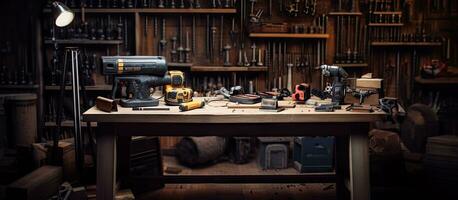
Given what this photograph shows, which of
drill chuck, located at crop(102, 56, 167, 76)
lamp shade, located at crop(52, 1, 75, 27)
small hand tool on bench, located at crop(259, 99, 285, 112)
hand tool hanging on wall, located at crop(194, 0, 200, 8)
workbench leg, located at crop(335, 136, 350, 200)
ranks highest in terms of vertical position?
hand tool hanging on wall, located at crop(194, 0, 200, 8)

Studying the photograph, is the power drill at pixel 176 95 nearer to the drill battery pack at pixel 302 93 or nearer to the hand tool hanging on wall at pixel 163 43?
the drill battery pack at pixel 302 93

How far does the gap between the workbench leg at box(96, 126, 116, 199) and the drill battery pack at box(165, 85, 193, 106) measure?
44cm

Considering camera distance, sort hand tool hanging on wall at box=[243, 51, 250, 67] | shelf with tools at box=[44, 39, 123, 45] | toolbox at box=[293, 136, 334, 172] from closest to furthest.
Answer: toolbox at box=[293, 136, 334, 172] → shelf with tools at box=[44, 39, 123, 45] → hand tool hanging on wall at box=[243, 51, 250, 67]

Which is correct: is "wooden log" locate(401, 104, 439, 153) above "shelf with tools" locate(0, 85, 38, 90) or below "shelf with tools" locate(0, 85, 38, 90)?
below

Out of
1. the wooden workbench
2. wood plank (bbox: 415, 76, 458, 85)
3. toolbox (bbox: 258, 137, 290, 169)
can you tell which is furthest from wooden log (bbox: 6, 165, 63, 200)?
wood plank (bbox: 415, 76, 458, 85)

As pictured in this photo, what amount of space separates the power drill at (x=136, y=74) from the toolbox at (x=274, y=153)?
2063 mm

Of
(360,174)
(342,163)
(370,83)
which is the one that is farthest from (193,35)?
(360,174)

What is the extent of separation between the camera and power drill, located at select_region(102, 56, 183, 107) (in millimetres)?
3457

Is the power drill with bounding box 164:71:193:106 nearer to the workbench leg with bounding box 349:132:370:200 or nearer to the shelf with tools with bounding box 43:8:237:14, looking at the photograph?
the workbench leg with bounding box 349:132:370:200

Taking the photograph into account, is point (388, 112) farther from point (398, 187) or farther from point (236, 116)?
point (398, 187)

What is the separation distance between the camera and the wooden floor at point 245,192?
4.54 meters

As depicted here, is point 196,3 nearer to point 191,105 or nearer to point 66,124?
point 66,124

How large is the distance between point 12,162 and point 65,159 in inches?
29.4

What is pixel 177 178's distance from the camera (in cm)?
409
